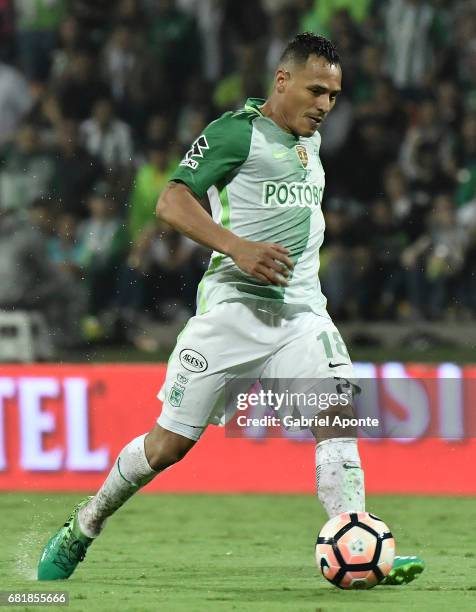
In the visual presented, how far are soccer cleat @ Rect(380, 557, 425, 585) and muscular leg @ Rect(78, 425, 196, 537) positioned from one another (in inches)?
34.6

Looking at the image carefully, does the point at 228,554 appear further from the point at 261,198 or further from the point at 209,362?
the point at 261,198

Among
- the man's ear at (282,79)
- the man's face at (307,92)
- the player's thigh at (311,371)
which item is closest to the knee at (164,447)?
the player's thigh at (311,371)

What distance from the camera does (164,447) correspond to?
17.8 ft

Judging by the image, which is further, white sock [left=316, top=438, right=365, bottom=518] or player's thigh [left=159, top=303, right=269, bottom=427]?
player's thigh [left=159, top=303, right=269, bottom=427]

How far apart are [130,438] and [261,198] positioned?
149 inches

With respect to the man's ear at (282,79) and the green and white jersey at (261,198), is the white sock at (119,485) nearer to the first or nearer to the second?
the green and white jersey at (261,198)

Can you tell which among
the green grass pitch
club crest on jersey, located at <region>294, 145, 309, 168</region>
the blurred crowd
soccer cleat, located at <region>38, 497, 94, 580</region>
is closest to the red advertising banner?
the green grass pitch

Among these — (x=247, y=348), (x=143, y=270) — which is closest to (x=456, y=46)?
(x=143, y=270)

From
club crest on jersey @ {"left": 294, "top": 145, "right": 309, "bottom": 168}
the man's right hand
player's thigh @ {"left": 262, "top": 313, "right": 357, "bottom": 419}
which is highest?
club crest on jersey @ {"left": 294, "top": 145, "right": 309, "bottom": 168}

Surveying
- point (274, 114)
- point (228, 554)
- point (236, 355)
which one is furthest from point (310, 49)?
point (228, 554)

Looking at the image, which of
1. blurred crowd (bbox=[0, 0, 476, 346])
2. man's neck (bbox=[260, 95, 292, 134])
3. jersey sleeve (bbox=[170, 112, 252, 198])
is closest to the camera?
jersey sleeve (bbox=[170, 112, 252, 198])

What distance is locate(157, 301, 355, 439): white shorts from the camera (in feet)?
17.6

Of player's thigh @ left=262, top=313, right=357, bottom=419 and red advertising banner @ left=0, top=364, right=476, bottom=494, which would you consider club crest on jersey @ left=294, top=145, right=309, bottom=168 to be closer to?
player's thigh @ left=262, top=313, right=357, bottom=419

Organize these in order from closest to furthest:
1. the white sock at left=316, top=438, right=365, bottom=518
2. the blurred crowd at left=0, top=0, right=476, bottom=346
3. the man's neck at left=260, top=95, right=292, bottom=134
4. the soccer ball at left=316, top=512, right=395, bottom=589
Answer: the soccer ball at left=316, top=512, right=395, bottom=589 < the white sock at left=316, top=438, right=365, bottom=518 < the man's neck at left=260, top=95, right=292, bottom=134 < the blurred crowd at left=0, top=0, right=476, bottom=346
